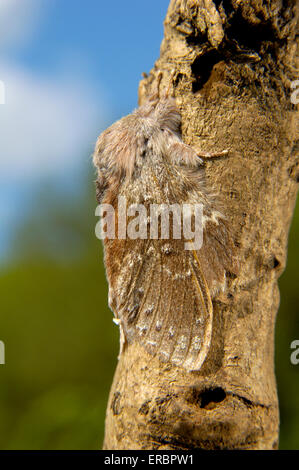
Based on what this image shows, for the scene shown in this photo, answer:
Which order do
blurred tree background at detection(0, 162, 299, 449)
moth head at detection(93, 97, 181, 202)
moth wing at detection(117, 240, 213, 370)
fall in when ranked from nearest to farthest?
moth wing at detection(117, 240, 213, 370), moth head at detection(93, 97, 181, 202), blurred tree background at detection(0, 162, 299, 449)

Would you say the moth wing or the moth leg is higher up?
the moth leg

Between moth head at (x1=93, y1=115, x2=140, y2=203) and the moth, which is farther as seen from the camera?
moth head at (x1=93, y1=115, x2=140, y2=203)

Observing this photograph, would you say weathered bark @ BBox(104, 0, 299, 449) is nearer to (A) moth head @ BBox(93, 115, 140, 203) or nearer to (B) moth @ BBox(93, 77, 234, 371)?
(B) moth @ BBox(93, 77, 234, 371)

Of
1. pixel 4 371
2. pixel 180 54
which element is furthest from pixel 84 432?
pixel 180 54

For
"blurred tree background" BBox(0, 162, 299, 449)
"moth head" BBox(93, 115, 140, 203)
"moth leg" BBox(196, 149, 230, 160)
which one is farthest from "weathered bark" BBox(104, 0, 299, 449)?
"blurred tree background" BBox(0, 162, 299, 449)

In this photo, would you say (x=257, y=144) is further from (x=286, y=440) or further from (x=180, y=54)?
(x=286, y=440)
